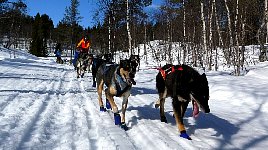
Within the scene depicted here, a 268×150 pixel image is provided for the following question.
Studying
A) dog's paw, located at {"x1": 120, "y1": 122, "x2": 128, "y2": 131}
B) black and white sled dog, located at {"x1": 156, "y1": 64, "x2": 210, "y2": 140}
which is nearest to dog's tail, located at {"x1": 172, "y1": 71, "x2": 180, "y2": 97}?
black and white sled dog, located at {"x1": 156, "y1": 64, "x2": 210, "y2": 140}

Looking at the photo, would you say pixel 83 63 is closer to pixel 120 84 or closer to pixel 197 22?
pixel 120 84

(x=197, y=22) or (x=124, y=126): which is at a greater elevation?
(x=197, y=22)

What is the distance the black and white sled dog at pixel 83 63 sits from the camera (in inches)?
627

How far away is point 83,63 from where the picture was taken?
52.5ft

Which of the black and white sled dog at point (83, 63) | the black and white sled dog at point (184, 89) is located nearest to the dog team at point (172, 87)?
the black and white sled dog at point (184, 89)

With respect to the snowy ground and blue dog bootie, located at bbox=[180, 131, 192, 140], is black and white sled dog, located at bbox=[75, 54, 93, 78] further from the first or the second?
blue dog bootie, located at bbox=[180, 131, 192, 140]

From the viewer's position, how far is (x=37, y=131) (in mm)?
5395

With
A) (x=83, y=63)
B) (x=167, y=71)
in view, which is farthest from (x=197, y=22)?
(x=167, y=71)

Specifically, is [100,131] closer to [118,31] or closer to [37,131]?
[37,131]

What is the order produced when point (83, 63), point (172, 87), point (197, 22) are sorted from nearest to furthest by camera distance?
point (172, 87) → point (83, 63) → point (197, 22)

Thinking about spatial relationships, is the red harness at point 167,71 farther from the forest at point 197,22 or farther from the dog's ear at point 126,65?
the forest at point 197,22

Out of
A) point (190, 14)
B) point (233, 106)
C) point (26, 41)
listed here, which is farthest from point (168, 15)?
point (26, 41)

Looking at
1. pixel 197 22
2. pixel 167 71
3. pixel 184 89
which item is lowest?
pixel 184 89

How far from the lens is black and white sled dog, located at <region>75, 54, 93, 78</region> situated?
15.9m
